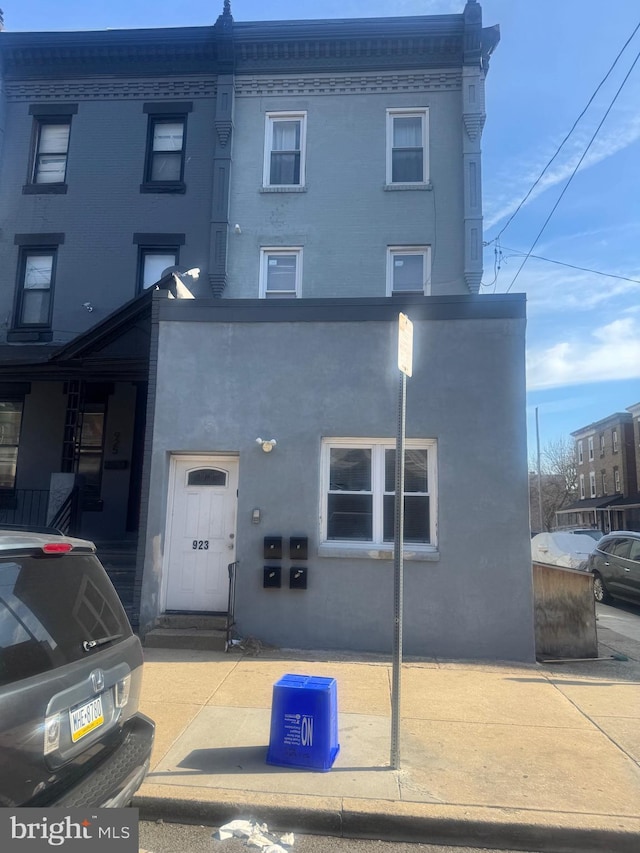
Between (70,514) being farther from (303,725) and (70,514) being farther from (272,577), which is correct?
(303,725)

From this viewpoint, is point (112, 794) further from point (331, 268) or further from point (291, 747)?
point (331, 268)

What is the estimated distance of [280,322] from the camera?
27.1 feet

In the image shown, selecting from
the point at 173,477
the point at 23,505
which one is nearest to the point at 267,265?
the point at 173,477

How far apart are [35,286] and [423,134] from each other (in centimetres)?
895

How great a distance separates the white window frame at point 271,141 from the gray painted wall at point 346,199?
3.9 inches

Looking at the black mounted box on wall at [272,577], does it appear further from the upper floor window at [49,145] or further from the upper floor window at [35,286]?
the upper floor window at [49,145]

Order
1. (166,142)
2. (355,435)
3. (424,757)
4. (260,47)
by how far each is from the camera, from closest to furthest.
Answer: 1. (424,757)
2. (355,435)
3. (260,47)
4. (166,142)

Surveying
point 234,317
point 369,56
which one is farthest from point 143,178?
point 234,317

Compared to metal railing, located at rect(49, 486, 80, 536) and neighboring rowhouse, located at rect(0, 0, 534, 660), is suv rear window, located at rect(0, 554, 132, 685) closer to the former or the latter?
neighboring rowhouse, located at rect(0, 0, 534, 660)

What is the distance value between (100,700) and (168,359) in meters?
5.86

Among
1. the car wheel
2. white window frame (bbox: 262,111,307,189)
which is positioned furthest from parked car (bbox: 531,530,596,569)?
white window frame (bbox: 262,111,307,189)

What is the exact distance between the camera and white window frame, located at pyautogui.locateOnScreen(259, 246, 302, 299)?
12565 millimetres

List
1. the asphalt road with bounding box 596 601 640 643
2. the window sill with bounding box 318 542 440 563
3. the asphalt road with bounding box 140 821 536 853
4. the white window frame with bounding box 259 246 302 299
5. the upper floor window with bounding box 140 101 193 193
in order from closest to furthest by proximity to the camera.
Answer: the asphalt road with bounding box 140 821 536 853
the window sill with bounding box 318 542 440 563
the asphalt road with bounding box 596 601 640 643
the white window frame with bounding box 259 246 302 299
the upper floor window with bounding box 140 101 193 193
